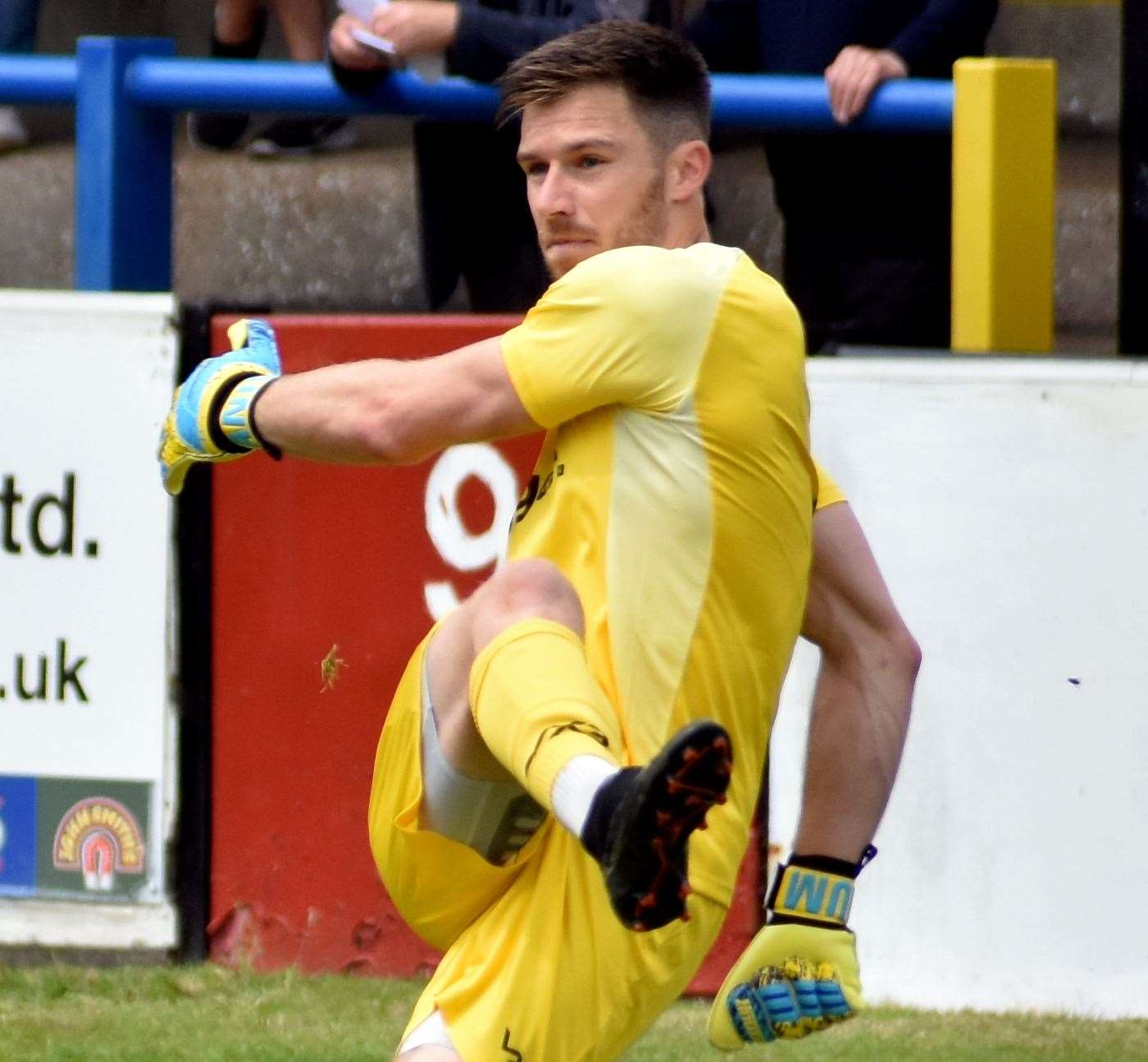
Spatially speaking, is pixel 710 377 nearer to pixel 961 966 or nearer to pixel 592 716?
pixel 592 716

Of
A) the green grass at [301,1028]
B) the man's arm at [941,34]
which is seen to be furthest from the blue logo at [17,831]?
the man's arm at [941,34]

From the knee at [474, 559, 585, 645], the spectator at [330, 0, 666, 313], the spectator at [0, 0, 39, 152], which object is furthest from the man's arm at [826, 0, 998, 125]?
the spectator at [0, 0, 39, 152]

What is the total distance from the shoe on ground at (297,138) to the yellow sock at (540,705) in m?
4.32

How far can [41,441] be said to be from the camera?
17.8ft

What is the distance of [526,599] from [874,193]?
2.58 meters

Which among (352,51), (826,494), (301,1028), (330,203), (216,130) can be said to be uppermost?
(216,130)

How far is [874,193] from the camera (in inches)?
220

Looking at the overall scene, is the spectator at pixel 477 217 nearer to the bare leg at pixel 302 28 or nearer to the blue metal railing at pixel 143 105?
the blue metal railing at pixel 143 105

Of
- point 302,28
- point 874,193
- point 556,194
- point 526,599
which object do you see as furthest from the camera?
point 302,28

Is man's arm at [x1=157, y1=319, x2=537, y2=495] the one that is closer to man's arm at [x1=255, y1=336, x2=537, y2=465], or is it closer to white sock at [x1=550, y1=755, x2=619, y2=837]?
man's arm at [x1=255, y1=336, x2=537, y2=465]

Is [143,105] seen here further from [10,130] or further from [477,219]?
[10,130]

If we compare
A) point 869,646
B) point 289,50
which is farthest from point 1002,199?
point 289,50

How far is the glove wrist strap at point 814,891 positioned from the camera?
3.85 m

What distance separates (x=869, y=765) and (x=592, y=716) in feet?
3.02
